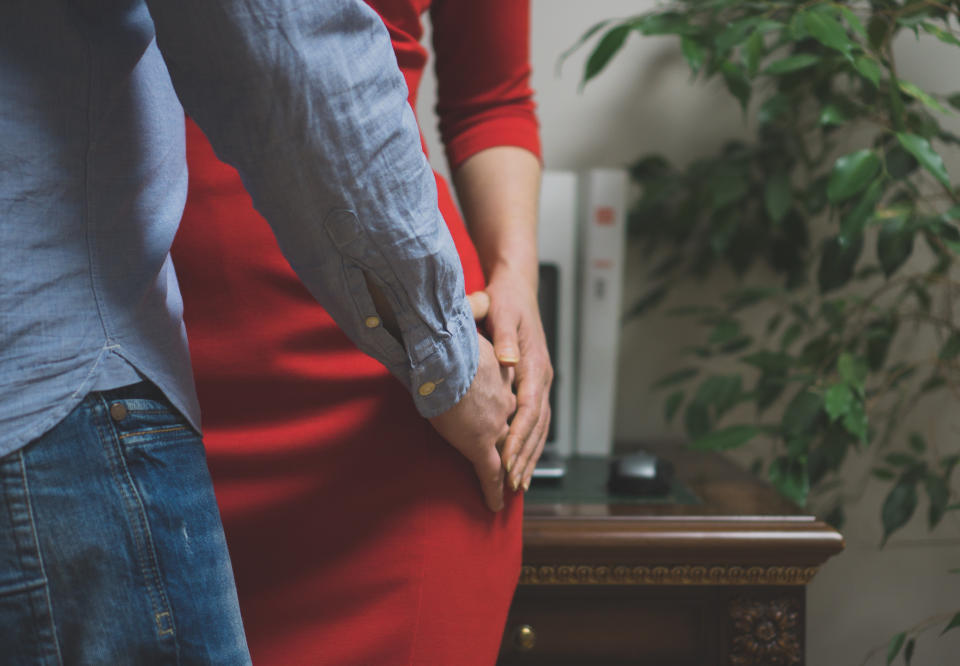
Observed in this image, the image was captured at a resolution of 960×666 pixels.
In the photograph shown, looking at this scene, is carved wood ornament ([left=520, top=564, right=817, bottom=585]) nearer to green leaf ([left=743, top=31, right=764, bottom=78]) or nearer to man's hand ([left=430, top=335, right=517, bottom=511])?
man's hand ([left=430, top=335, right=517, bottom=511])

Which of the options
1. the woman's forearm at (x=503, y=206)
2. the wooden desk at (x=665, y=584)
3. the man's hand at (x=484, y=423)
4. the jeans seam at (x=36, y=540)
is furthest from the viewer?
the wooden desk at (x=665, y=584)

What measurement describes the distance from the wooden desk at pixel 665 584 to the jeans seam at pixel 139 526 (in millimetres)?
493

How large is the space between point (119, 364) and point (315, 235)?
93mm

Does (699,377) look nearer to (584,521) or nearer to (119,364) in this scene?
(584,521)

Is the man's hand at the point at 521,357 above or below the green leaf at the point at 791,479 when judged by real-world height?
above

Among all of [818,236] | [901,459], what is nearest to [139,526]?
[901,459]

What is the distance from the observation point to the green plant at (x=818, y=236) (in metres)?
0.85

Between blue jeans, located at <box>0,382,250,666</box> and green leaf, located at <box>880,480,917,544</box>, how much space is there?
843 mm

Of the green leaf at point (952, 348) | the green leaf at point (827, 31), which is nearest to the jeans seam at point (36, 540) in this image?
the green leaf at point (827, 31)

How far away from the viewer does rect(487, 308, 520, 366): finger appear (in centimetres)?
50

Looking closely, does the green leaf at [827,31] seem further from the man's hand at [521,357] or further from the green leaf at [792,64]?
the man's hand at [521,357]

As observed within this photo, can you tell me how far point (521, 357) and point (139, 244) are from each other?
0.29 meters

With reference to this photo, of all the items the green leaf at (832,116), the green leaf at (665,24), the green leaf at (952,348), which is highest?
the green leaf at (665,24)

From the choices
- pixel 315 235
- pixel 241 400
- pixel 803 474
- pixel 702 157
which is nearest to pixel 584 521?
pixel 803 474
